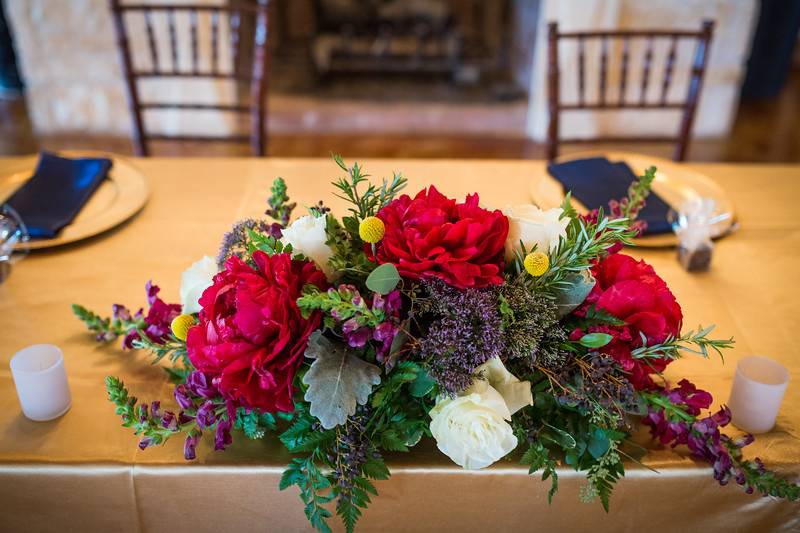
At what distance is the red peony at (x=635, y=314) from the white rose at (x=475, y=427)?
0.41 ft

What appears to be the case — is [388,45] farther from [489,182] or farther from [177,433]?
[177,433]

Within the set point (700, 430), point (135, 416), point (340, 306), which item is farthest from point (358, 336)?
point (700, 430)

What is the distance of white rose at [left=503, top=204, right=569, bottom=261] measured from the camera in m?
0.76

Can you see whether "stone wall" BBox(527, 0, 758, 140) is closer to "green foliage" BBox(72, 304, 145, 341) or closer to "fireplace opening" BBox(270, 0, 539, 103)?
"fireplace opening" BBox(270, 0, 539, 103)

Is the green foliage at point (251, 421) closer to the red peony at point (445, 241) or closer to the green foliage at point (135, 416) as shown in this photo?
the green foliage at point (135, 416)

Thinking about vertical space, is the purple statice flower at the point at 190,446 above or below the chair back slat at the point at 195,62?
below

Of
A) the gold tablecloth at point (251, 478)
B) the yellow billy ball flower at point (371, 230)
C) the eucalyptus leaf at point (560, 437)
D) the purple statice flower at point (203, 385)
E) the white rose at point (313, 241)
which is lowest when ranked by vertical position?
the gold tablecloth at point (251, 478)

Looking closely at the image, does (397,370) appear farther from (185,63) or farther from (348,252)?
(185,63)

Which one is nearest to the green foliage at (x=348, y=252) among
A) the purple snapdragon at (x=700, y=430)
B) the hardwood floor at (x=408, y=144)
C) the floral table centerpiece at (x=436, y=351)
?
the floral table centerpiece at (x=436, y=351)

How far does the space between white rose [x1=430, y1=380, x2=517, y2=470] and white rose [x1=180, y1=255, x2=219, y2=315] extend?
13.1 inches

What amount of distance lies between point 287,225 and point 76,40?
2822 mm

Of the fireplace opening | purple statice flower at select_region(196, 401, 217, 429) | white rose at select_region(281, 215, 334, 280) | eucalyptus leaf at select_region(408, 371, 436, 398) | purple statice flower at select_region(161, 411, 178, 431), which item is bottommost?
the fireplace opening

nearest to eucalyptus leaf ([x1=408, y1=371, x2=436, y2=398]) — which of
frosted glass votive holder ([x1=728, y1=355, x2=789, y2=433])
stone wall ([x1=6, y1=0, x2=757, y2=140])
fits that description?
frosted glass votive holder ([x1=728, y1=355, x2=789, y2=433])

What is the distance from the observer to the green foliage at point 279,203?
2.93 ft
